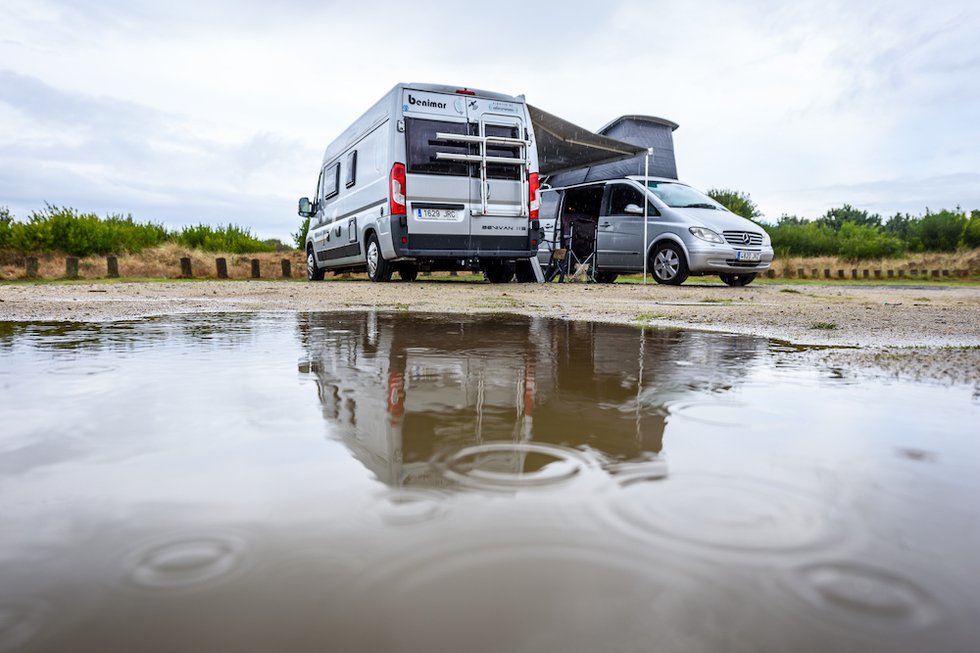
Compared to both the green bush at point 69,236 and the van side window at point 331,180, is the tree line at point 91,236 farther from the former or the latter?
the van side window at point 331,180

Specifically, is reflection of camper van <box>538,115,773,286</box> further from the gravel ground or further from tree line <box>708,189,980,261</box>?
tree line <box>708,189,980,261</box>

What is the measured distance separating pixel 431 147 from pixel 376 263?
1990mm

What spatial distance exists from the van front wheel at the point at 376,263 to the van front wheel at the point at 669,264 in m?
4.12

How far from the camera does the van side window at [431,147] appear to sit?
8.92 meters

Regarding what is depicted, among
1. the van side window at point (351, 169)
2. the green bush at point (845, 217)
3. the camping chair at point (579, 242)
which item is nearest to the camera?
the van side window at point (351, 169)

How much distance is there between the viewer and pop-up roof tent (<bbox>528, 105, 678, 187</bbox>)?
37.0 feet

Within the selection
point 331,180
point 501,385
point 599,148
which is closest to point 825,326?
point 501,385

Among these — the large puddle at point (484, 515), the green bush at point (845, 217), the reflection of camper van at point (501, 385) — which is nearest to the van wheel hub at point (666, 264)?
the reflection of camper van at point (501, 385)

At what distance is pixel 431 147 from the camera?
9047 millimetres

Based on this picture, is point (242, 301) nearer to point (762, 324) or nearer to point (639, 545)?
point (762, 324)

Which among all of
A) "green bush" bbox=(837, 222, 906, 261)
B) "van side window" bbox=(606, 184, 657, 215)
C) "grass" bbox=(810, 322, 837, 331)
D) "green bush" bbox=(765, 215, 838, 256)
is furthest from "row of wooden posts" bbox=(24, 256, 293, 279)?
"green bush" bbox=(837, 222, 906, 261)

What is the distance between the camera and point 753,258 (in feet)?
33.4

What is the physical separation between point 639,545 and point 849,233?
33.6 metres

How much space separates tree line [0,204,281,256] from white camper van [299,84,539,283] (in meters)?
11.1
